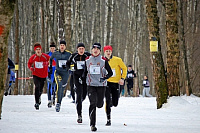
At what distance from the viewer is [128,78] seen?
2612 centimetres

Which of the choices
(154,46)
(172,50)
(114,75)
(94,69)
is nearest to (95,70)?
(94,69)

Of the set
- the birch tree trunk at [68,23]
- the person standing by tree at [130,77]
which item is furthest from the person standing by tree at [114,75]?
the person standing by tree at [130,77]

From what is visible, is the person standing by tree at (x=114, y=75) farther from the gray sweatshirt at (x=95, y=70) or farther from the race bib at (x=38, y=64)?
the race bib at (x=38, y=64)

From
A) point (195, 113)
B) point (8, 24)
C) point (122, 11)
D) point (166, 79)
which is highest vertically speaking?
point (122, 11)

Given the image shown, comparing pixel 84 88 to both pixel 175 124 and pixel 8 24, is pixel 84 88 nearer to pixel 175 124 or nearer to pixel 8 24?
pixel 175 124

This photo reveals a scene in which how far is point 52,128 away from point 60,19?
40.9ft

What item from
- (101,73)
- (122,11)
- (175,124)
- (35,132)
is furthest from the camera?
(122,11)

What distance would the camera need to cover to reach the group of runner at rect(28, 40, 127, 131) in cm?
854

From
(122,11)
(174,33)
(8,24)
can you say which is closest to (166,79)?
(174,33)

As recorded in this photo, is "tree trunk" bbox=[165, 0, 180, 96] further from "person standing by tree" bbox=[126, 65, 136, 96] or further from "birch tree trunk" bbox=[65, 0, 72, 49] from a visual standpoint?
"person standing by tree" bbox=[126, 65, 136, 96]

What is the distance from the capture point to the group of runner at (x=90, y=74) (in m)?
8.54

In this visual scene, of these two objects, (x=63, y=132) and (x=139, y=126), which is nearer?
(x=63, y=132)

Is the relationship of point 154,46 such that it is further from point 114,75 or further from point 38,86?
point 38,86

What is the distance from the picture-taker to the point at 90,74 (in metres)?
8.55
